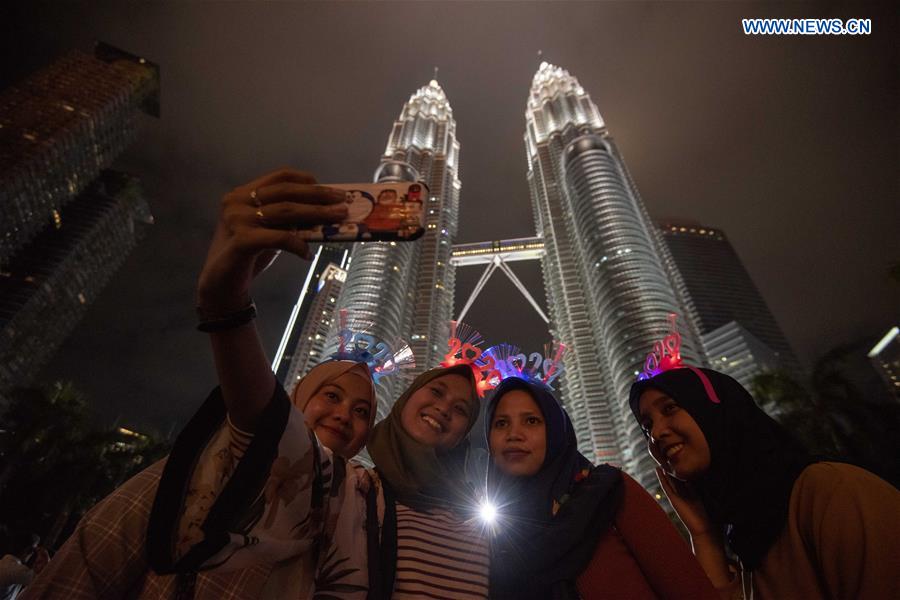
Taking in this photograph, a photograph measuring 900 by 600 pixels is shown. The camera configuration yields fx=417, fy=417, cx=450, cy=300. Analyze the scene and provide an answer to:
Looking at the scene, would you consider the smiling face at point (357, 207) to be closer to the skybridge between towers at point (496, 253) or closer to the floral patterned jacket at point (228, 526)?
the floral patterned jacket at point (228, 526)

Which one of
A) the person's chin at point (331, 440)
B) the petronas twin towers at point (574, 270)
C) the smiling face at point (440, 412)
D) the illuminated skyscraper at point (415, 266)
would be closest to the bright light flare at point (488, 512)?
the smiling face at point (440, 412)

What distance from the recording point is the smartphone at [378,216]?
1.48m

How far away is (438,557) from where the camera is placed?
202 cm

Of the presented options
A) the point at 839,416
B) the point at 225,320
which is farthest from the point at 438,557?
the point at 839,416

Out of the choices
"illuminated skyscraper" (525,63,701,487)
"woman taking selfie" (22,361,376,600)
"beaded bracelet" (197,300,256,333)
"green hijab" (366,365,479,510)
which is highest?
"illuminated skyscraper" (525,63,701,487)

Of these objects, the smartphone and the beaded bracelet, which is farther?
the smartphone

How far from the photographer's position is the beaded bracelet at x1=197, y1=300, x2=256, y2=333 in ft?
4.29

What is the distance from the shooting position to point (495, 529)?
8.80 ft

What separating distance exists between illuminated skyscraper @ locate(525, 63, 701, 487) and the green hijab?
43.7 meters

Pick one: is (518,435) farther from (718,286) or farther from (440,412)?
(718,286)

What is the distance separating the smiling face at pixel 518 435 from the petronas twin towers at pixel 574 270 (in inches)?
1488

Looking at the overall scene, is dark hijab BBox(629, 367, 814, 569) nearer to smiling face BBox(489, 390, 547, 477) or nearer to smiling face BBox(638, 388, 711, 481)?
smiling face BBox(638, 388, 711, 481)

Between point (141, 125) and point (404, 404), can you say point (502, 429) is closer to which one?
point (404, 404)

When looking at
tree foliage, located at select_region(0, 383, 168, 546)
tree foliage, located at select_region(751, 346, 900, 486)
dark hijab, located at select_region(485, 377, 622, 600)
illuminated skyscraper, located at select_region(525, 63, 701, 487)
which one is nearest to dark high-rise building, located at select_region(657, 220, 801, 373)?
illuminated skyscraper, located at select_region(525, 63, 701, 487)
